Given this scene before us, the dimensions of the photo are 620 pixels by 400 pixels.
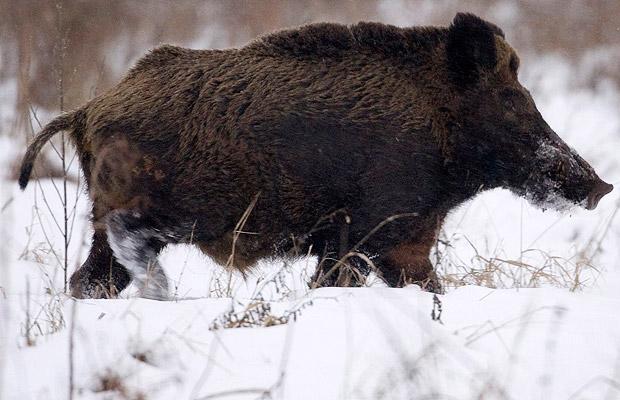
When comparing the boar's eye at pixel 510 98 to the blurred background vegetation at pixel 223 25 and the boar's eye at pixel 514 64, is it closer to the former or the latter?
the boar's eye at pixel 514 64

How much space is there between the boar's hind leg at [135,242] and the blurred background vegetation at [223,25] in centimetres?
613

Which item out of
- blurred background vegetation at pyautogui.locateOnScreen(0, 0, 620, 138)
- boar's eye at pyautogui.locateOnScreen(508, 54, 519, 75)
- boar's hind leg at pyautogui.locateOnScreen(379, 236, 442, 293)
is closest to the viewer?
boar's hind leg at pyautogui.locateOnScreen(379, 236, 442, 293)

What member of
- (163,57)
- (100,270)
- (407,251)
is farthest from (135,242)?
(407,251)

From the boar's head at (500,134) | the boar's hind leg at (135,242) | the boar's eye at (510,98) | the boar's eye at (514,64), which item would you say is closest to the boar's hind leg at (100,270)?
the boar's hind leg at (135,242)

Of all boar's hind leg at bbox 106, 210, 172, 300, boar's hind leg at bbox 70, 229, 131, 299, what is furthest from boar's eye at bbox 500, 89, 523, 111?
boar's hind leg at bbox 70, 229, 131, 299

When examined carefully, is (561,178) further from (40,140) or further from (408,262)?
(40,140)

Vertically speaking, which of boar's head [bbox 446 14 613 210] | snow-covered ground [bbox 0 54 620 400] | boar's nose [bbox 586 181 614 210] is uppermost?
boar's head [bbox 446 14 613 210]

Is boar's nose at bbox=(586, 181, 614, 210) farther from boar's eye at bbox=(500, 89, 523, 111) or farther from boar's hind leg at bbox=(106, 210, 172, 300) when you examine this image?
boar's hind leg at bbox=(106, 210, 172, 300)

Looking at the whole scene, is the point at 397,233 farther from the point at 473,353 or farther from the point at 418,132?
the point at 473,353

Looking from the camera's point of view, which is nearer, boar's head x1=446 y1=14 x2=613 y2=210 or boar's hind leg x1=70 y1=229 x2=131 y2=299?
boar's head x1=446 y1=14 x2=613 y2=210

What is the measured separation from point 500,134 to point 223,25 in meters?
9.04

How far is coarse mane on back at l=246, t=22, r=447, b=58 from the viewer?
4688 mm

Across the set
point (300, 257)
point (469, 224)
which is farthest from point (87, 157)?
point (469, 224)

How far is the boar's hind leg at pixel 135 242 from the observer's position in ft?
14.7
